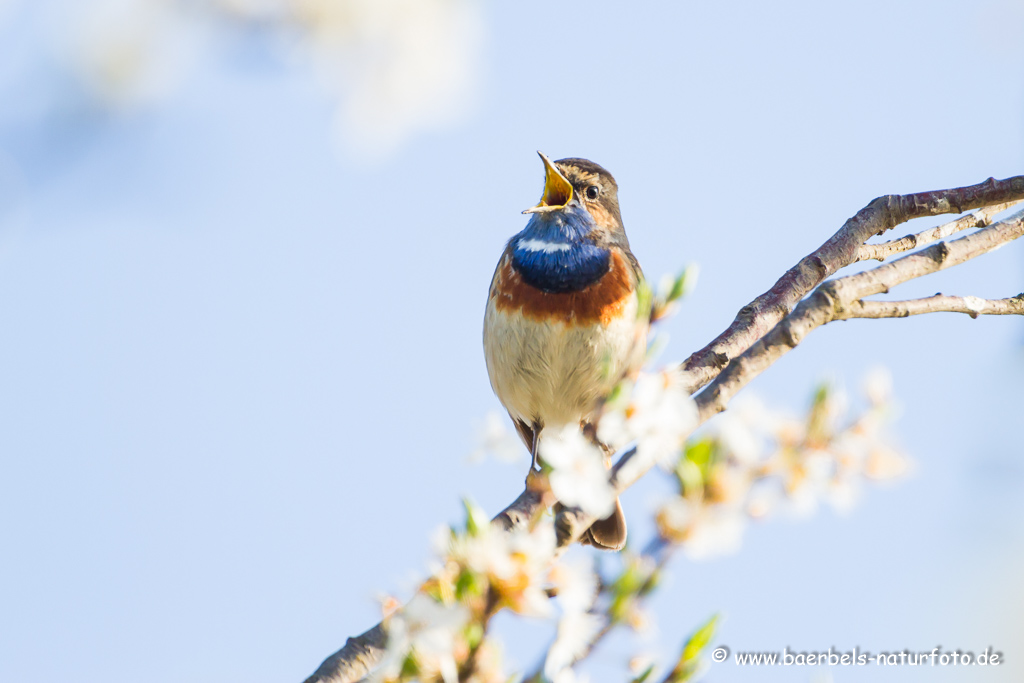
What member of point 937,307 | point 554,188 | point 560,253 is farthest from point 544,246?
point 937,307

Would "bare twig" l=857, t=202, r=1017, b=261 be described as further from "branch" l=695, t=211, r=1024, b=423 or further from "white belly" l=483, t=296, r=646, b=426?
"white belly" l=483, t=296, r=646, b=426

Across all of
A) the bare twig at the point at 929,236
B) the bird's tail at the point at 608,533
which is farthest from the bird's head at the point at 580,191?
the bare twig at the point at 929,236

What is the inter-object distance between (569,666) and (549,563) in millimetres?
167

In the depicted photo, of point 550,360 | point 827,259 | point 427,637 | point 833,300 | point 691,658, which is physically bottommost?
point 691,658

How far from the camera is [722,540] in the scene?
4.56 feet

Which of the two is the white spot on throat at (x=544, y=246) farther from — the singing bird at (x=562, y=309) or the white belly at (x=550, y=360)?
the white belly at (x=550, y=360)

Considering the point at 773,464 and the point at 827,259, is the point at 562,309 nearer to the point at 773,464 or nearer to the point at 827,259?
the point at 827,259

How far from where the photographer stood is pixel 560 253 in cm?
508

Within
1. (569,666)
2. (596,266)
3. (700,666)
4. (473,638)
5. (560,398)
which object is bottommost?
(700,666)

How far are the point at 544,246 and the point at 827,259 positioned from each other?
7.59ft

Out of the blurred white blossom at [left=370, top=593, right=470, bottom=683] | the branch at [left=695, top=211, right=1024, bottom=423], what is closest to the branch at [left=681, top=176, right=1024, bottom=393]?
the branch at [left=695, top=211, right=1024, bottom=423]

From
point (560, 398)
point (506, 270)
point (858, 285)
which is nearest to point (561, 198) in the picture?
point (506, 270)

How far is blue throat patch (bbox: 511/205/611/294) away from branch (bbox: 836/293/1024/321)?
85.5 inches

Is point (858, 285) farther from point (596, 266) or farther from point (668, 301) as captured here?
point (596, 266)
